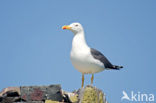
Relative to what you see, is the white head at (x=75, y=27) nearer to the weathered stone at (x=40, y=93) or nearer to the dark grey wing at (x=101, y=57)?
the dark grey wing at (x=101, y=57)

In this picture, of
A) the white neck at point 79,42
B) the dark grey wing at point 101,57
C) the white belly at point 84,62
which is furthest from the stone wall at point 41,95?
the white neck at point 79,42

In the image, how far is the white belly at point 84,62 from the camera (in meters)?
11.4

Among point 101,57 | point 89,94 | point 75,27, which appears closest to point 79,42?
point 75,27

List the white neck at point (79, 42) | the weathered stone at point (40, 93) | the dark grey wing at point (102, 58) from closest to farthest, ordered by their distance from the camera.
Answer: the weathered stone at point (40, 93) → the white neck at point (79, 42) → the dark grey wing at point (102, 58)

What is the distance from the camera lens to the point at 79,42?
1174 cm

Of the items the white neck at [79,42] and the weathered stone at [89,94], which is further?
the white neck at [79,42]

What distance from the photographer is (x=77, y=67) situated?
11.5 metres

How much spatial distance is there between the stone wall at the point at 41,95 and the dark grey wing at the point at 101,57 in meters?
1.47

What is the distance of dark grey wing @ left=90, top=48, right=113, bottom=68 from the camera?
38.5 feet

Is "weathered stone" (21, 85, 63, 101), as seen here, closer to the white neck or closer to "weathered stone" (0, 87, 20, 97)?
"weathered stone" (0, 87, 20, 97)

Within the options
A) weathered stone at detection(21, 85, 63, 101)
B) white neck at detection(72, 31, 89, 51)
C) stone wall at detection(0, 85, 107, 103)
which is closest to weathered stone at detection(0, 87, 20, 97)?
stone wall at detection(0, 85, 107, 103)

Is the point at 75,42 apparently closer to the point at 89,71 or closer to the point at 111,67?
the point at 89,71

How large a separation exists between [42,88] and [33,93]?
1.25ft

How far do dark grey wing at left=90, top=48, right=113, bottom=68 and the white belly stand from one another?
0.73ft
